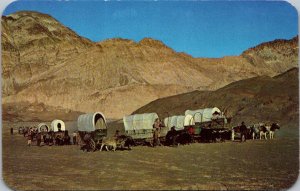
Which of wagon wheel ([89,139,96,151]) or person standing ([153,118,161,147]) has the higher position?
person standing ([153,118,161,147])

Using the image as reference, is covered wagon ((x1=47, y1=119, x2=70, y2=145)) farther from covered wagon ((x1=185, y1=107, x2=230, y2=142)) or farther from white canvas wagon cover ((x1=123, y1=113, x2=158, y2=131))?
covered wagon ((x1=185, y1=107, x2=230, y2=142))

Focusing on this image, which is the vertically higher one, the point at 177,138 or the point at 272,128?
the point at 272,128

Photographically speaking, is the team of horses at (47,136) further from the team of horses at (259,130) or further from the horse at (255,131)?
the horse at (255,131)

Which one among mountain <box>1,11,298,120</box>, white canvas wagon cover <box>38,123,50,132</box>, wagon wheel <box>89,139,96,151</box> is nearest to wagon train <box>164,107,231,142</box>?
mountain <box>1,11,298,120</box>

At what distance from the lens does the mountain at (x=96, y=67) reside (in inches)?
346

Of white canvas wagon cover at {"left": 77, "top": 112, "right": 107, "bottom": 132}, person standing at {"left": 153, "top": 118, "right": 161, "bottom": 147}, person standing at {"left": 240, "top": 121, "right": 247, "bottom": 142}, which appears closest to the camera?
white canvas wagon cover at {"left": 77, "top": 112, "right": 107, "bottom": 132}

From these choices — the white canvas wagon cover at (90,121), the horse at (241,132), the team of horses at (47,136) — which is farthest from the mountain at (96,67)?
the horse at (241,132)

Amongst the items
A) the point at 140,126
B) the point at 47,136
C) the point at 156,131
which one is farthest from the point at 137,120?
the point at 47,136

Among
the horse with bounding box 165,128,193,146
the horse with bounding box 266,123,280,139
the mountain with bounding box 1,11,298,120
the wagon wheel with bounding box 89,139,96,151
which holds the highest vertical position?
the mountain with bounding box 1,11,298,120

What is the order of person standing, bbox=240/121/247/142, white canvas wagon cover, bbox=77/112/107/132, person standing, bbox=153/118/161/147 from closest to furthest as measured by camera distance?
white canvas wagon cover, bbox=77/112/107/132 → person standing, bbox=240/121/247/142 → person standing, bbox=153/118/161/147

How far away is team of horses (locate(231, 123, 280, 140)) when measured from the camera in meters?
8.91

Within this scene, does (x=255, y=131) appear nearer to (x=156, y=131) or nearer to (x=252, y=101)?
(x=252, y=101)

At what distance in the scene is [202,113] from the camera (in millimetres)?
9125

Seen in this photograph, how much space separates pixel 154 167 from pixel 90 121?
117 cm
